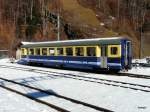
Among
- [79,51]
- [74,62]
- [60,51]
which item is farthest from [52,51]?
[79,51]

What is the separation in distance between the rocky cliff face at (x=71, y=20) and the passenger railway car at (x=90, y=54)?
1202 inches

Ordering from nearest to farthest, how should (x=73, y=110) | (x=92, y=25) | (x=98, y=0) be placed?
(x=73, y=110) < (x=92, y=25) < (x=98, y=0)

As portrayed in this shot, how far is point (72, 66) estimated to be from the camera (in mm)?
31516

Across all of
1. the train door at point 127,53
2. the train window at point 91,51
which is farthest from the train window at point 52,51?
the train door at point 127,53

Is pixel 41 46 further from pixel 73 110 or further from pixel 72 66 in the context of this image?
pixel 73 110

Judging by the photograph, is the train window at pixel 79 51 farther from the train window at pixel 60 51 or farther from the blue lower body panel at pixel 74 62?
the train window at pixel 60 51

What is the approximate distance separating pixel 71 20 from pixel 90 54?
162ft

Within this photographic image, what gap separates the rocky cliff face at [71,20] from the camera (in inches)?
2682

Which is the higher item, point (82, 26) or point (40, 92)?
point (82, 26)

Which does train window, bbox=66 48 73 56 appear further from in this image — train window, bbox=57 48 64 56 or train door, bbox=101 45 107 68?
train door, bbox=101 45 107 68

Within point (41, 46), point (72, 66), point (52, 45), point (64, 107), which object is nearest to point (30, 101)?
point (64, 107)

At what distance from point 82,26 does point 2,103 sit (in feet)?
206

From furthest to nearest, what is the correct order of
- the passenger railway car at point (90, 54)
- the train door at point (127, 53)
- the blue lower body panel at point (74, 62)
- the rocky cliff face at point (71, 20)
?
the rocky cliff face at point (71, 20) < the train door at point (127, 53) < the blue lower body panel at point (74, 62) < the passenger railway car at point (90, 54)

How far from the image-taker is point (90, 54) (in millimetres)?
28859
